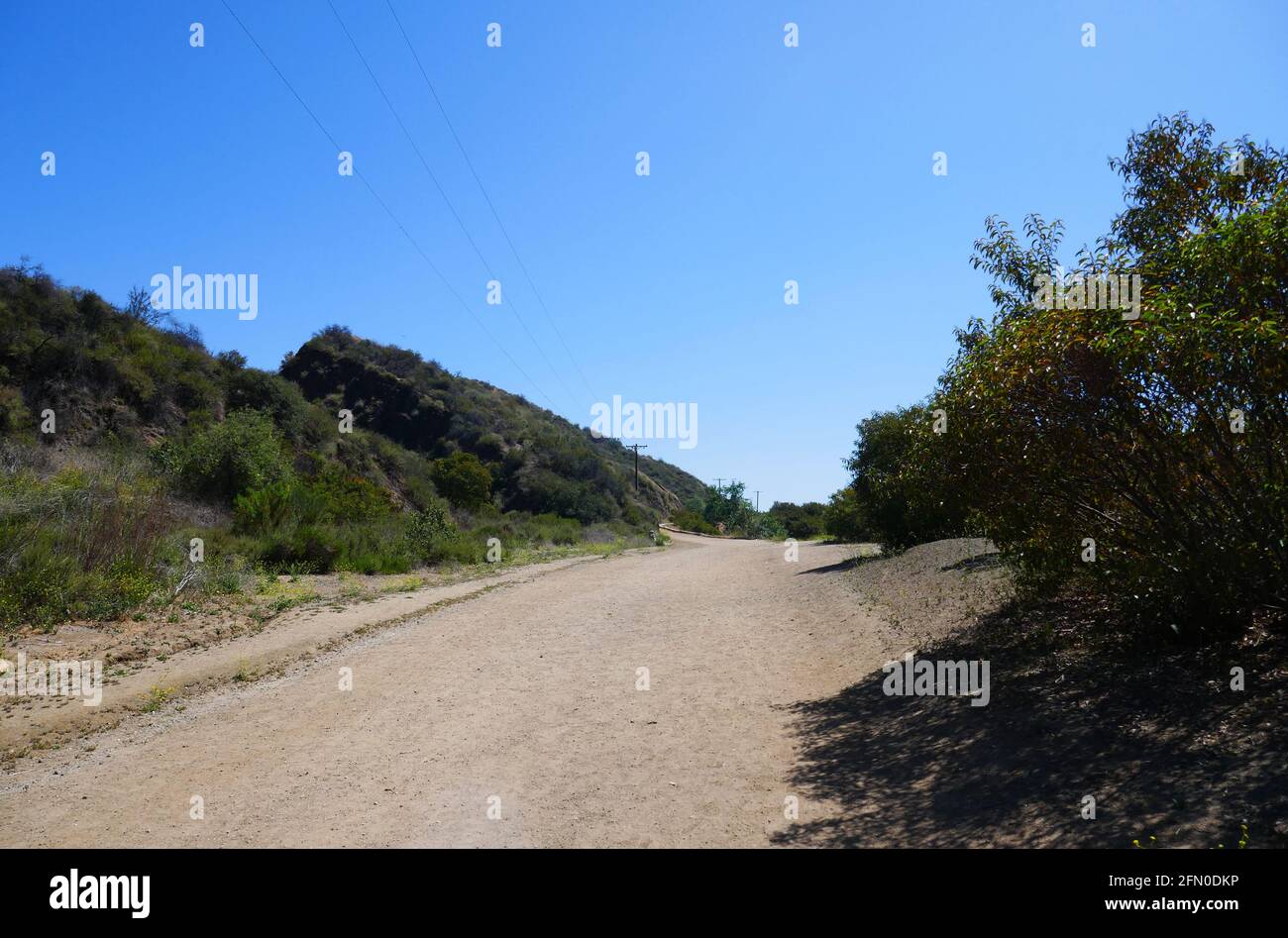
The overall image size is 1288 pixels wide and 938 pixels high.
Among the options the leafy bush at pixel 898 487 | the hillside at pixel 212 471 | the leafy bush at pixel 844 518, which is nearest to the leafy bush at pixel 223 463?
the hillside at pixel 212 471

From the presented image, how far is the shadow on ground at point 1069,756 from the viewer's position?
3.88 meters

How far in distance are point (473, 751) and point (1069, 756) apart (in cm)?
440

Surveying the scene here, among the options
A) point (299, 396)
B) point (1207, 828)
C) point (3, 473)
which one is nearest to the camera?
point (1207, 828)

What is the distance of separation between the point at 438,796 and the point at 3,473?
1148 centimetres

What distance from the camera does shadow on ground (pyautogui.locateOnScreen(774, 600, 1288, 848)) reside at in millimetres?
3883

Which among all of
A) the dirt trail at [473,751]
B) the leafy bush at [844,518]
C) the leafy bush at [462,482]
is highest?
the leafy bush at [462,482]

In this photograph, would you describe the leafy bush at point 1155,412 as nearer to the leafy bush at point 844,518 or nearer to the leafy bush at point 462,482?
the leafy bush at point 844,518

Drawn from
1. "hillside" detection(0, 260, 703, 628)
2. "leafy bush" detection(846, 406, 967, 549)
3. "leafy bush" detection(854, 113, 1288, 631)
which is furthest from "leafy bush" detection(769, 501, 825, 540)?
"leafy bush" detection(854, 113, 1288, 631)

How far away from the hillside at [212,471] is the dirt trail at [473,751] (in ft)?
11.7

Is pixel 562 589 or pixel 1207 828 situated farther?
pixel 562 589

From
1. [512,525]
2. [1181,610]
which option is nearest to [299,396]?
[512,525]

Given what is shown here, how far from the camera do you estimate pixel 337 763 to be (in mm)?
5637
